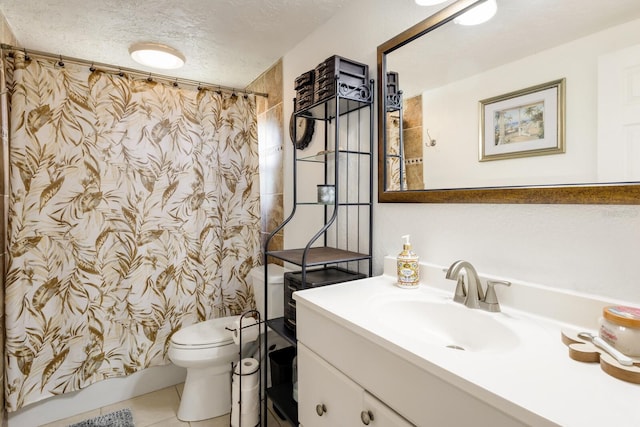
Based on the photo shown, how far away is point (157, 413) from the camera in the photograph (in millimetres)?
1884

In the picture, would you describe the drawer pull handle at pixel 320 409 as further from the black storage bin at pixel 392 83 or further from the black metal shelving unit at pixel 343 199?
the black storage bin at pixel 392 83

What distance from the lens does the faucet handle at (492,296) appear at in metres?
0.95

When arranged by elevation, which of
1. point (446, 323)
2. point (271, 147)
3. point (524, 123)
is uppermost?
point (271, 147)

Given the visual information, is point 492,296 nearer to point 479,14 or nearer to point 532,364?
point 532,364

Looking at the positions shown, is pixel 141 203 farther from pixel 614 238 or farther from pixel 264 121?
pixel 614 238

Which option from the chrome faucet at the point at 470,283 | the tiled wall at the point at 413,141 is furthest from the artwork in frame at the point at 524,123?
the chrome faucet at the point at 470,283

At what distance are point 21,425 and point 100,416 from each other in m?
0.38

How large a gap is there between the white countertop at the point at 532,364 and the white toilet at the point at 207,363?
982 millimetres

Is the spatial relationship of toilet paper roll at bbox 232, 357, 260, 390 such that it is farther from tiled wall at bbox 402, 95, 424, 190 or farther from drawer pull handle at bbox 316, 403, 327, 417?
tiled wall at bbox 402, 95, 424, 190

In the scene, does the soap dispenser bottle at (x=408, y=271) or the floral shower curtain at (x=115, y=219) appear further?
the floral shower curtain at (x=115, y=219)

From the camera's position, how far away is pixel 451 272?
98 centimetres

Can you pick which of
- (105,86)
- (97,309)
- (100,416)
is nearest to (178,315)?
(97,309)

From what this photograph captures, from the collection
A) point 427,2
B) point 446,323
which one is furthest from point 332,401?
point 427,2

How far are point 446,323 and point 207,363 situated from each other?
4.46 ft
